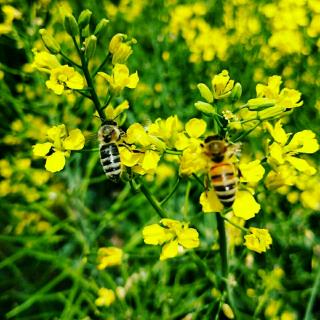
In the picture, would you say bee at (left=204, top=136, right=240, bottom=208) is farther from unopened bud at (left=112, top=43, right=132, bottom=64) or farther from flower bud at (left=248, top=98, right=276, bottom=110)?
unopened bud at (left=112, top=43, right=132, bottom=64)

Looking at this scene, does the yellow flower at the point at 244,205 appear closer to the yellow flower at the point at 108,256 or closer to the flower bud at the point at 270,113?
the flower bud at the point at 270,113

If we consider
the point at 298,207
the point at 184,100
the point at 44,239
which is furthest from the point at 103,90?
the point at 298,207

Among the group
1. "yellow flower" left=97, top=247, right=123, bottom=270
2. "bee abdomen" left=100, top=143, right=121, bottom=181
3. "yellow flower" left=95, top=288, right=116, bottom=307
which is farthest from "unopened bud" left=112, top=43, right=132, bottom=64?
"yellow flower" left=95, top=288, right=116, bottom=307

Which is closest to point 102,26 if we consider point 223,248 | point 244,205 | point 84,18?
point 84,18

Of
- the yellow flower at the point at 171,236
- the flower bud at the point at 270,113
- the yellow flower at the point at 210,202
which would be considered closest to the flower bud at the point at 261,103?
the flower bud at the point at 270,113

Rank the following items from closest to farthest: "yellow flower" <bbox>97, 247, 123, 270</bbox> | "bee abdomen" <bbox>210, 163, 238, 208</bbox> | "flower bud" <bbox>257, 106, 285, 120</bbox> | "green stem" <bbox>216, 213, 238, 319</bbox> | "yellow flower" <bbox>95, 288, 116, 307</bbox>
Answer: "bee abdomen" <bbox>210, 163, 238, 208</bbox> → "flower bud" <bbox>257, 106, 285, 120</bbox> → "green stem" <bbox>216, 213, 238, 319</bbox> → "yellow flower" <bbox>97, 247, 123, 270</bbox> → "yellow flower" <bbox>95, 288, 116, 307</bbox>
